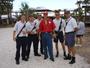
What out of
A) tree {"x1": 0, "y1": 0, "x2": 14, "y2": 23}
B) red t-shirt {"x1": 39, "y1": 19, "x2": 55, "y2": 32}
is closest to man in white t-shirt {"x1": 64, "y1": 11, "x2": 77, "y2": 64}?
red t-shirt {"x1": 39, "y1": 19, "x2": 55, "y2": 32}

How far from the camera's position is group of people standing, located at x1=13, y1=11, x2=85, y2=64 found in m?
13.8

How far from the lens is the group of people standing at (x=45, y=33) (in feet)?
45.4

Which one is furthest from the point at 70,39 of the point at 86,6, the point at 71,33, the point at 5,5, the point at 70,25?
the point at 5,5

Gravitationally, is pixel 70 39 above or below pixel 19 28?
below

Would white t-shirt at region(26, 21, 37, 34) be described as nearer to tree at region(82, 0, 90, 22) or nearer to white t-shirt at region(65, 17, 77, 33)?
white t-shirt at region(65, 17, 77, 33)

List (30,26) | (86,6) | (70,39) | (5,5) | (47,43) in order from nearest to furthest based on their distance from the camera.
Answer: (70,39), (47,43), (30,26), (86,6), (5,5)

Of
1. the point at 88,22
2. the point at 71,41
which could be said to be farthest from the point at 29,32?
the point at 88,22

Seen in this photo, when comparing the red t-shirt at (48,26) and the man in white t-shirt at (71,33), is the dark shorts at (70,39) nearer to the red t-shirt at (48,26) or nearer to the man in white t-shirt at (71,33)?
the man in white t-shirt at (71,33)

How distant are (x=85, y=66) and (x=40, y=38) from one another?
11.4ft

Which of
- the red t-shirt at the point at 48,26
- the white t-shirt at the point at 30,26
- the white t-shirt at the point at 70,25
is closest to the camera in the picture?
the white t-shirt at the point at 70,25

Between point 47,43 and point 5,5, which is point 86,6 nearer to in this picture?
point 5,5

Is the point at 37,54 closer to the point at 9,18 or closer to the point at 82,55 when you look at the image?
the point at 82,55

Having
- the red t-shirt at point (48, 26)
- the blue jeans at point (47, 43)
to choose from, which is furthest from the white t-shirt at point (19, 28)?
the blue jeans at point (47, 43)

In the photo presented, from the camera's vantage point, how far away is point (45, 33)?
48.1 ft
